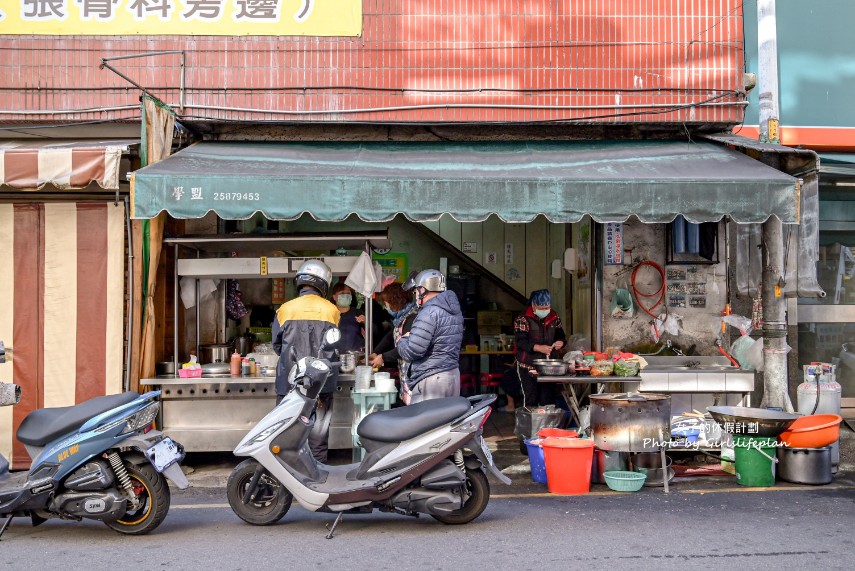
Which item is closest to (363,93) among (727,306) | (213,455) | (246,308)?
(246,308)

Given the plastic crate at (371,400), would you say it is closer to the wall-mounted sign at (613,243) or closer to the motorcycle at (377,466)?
the motorcycle at (377,466)

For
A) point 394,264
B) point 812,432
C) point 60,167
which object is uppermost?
point 60,167

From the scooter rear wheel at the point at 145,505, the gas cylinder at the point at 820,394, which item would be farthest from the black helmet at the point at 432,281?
the gas cylinder at the point at 820,394

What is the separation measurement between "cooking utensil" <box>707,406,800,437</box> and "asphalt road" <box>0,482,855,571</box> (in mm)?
624

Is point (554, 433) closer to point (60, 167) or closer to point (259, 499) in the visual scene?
point (259, 499)

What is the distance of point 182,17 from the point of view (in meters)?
9.36

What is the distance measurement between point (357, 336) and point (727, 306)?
178 inches

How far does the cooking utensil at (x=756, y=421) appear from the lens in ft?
24.4

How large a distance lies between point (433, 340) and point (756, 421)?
118 inches

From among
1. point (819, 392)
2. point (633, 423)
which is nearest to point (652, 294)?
point (819, 392)

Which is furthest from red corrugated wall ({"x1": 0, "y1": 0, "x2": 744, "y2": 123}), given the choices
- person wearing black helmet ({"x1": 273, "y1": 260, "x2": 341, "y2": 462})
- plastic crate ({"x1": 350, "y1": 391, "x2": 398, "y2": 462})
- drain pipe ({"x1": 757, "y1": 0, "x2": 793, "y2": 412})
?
plastic crate ({"x1": 350, "y1": 391, "x2": 398, "y2": 462})

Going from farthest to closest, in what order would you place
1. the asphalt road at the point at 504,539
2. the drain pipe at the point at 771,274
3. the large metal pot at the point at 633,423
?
the drain pipe at the point at 771,274 < the large metal pot at the point at 633,423 < the asphalt road at the point at 504,539

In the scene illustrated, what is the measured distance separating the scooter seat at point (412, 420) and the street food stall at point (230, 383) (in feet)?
8.62

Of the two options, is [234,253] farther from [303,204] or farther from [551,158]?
[551,158]
